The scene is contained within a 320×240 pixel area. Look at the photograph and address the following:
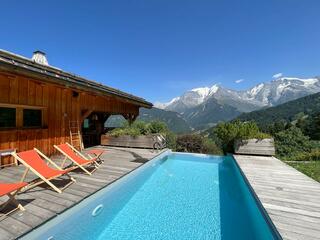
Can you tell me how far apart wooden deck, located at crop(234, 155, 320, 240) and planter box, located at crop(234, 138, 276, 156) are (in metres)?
2.33

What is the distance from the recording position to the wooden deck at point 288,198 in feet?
9.58

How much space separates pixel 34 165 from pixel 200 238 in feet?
11.8

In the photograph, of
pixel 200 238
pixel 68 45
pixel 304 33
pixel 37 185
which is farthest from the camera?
pixel 68 45

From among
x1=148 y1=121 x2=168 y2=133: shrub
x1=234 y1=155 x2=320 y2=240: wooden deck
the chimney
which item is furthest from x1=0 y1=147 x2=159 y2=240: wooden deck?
the chimney

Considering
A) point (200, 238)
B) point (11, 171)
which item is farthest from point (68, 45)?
point (200, 238)

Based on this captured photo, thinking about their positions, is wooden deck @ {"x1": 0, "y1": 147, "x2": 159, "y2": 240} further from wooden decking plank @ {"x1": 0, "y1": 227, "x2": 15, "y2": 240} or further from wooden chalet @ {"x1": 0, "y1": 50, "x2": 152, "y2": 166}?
wooden chalet @ {"x1": 0, "y1": 50, "x2": 152, "y2": 166}

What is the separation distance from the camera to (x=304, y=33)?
1302 cm

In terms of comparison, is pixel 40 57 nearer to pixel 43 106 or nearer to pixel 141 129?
pixel 43 106

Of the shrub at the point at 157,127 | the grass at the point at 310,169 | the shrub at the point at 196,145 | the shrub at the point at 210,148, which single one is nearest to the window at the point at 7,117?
the shrub at the point at 157,127

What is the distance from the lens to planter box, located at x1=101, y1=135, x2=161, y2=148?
1023 centimetres

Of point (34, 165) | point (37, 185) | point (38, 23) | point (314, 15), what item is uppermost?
point (38, 23)

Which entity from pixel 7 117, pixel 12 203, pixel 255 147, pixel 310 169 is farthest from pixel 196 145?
pixel 12 203

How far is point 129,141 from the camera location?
1059 centimetres

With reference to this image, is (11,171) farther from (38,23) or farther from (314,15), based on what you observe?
(314,15)
